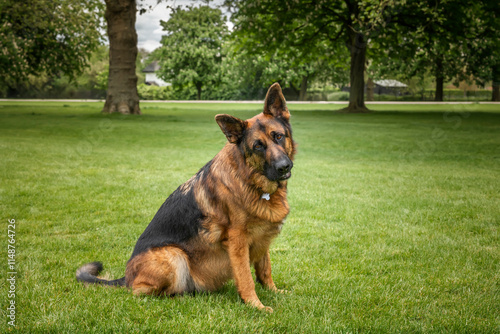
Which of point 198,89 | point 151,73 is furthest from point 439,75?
point 151,73

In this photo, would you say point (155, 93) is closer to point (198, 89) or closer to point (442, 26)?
point (198, 89)

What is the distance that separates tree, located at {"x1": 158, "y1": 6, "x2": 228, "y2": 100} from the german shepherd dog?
65.5 m

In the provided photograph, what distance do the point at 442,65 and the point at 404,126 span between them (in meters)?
30.0

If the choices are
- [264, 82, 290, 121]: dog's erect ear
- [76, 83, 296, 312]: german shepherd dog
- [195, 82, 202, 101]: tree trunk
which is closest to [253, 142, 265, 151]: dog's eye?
[76, 83, 296, 312]: german shepherd dog

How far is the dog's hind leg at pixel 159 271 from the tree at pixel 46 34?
89.4 feet

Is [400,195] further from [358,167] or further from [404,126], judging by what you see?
[404,126]

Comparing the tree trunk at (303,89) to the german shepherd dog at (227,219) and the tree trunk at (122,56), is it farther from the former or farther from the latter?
the german shepherd dog at (227,219)

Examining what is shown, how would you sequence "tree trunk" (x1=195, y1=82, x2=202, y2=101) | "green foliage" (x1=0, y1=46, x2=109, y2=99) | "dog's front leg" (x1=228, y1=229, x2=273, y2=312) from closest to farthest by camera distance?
"dog's front leg" (x1=228, y1=229, x2=273, y2=312) → "green foliage" (x1=0, y1=46, x2=109, y2=99) → "tree trunk" (x1=195, y1=82, x2=202, y2=101)

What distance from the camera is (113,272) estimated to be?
4.75 metres

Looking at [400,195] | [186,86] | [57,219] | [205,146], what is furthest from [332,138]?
[186,86]

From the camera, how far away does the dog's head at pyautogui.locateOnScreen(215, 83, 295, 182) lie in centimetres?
348

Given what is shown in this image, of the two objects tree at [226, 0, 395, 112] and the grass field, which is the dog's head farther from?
tree at [226, 0, 395, 112]

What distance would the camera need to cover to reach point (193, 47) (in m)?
66.8

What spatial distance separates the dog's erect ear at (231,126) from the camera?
3.49 metres
